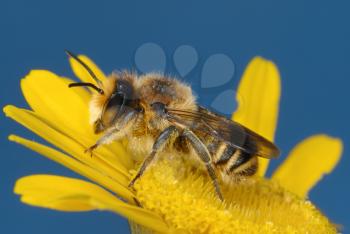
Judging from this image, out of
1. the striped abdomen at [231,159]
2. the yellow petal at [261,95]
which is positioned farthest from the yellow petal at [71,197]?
the yellow petal at [261,95]

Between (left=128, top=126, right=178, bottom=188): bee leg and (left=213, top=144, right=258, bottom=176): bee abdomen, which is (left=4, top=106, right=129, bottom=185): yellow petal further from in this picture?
(left=213, top=144, right=258, bottom=176): bee abdomen

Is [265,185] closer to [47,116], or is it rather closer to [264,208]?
[264,208]

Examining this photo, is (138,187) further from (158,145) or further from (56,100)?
(56,100)

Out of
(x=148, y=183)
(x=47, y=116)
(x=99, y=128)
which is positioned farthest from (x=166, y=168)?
(x=47, y=116)

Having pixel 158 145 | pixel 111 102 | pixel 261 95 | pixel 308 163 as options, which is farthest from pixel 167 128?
pixel 308 163

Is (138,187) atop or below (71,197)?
atop

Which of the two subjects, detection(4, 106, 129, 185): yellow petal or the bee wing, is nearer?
detection(4, 106, 129, 185): yellow petal

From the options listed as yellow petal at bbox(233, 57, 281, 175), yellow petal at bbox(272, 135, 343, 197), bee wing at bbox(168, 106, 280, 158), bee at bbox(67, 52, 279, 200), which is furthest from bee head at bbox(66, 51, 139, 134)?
yellow petal at bbox(272, 135, 343, 197)
